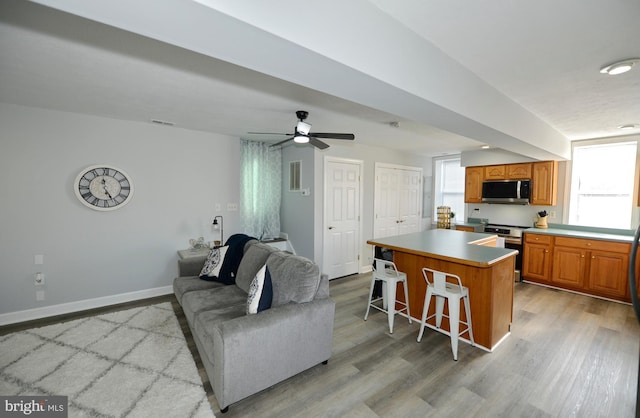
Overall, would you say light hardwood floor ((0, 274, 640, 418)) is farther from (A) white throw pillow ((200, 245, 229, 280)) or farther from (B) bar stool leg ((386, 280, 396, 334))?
(A) white throw pillow ((200, 245, 229, 280))

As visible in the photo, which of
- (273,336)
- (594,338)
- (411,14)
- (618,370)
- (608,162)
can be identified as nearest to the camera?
(411,14)

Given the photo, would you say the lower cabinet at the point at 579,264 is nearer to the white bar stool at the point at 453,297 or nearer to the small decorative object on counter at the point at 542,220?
the small decorative object on counter at the point at 542,220

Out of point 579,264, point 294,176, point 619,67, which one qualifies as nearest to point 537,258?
point 579,264

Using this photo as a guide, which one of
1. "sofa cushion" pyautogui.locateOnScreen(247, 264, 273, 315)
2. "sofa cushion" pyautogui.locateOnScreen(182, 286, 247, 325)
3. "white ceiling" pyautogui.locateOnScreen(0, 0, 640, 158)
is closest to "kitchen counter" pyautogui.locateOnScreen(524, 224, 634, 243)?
"white ceiling" pyautogui.locateOnScreen(0, 0, 640, 158)

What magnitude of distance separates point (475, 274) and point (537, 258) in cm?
276

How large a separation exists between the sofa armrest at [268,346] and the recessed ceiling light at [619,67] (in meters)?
2.77

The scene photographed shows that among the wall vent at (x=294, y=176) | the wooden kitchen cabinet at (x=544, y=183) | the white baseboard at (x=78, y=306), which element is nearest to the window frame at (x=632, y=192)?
the wooden kitchen cabinet at (x=544, y=183)

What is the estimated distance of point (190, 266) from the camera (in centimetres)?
350

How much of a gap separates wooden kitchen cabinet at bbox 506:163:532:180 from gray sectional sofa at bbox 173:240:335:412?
4.52 m

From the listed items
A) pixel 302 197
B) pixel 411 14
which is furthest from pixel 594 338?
pixel 302 197

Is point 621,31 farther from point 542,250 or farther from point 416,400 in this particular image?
point 542,250

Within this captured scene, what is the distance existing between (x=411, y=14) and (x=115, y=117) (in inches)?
146

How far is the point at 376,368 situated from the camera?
239cm

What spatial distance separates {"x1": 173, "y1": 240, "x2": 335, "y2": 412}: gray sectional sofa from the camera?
74.3 inches
